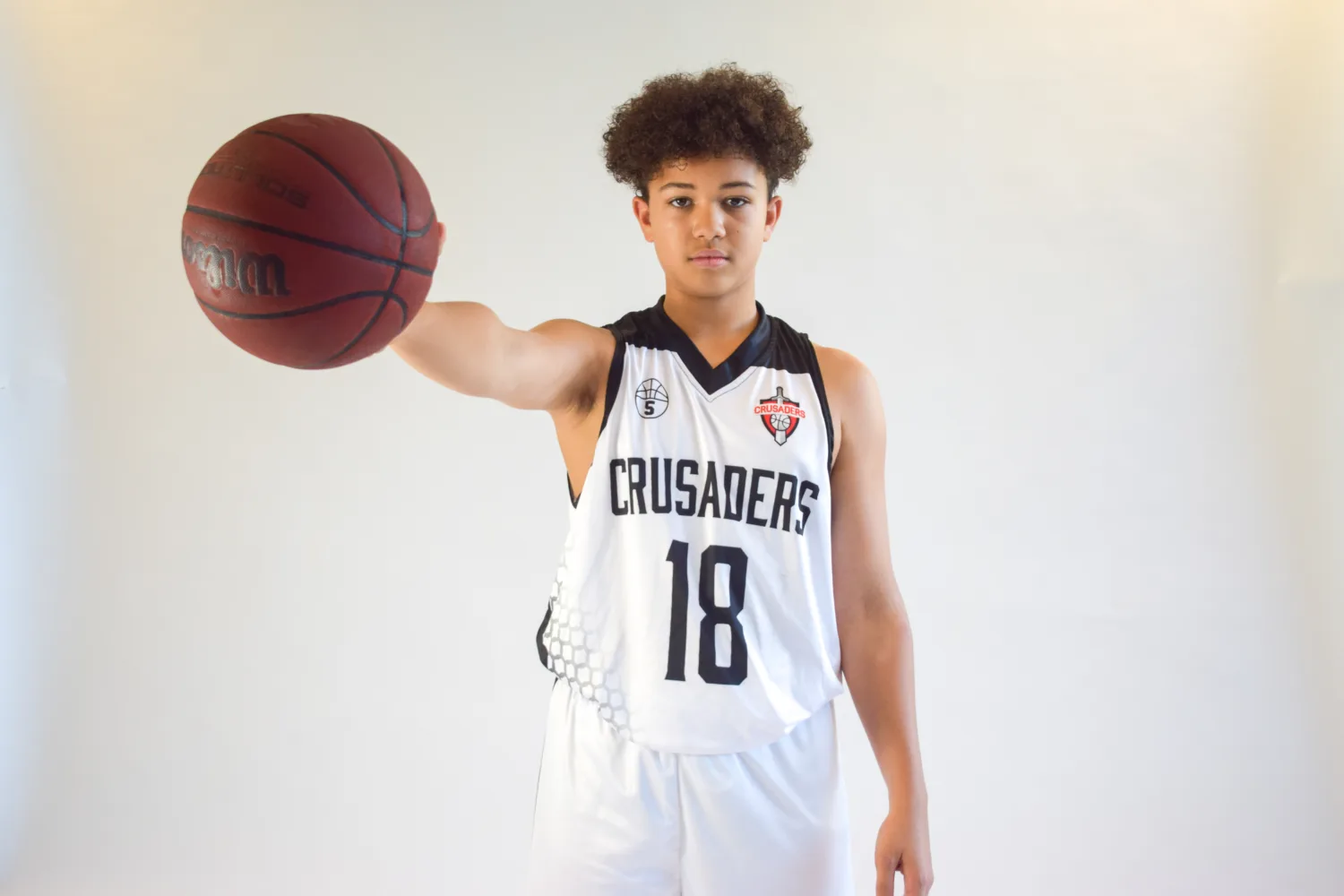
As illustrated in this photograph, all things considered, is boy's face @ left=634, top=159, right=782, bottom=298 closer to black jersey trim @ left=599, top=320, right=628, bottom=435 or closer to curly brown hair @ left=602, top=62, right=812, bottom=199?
curly brown hair @ left=602, top=62, right=812, bottom=199

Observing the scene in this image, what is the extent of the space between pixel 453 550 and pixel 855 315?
55.3 inches

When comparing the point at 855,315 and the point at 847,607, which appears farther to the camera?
the point at 855,315

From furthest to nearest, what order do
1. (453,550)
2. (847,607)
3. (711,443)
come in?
(453,550) < (847,607) < (711,443)

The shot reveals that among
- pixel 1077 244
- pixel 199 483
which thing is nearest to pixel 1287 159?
pixel 1077 244

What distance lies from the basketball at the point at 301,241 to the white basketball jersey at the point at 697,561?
546 mm

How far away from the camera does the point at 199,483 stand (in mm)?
3357

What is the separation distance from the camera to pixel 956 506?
332 cm

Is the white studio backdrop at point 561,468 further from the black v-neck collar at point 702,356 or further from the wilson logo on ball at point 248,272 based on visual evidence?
the wilson logo on ball at point 248,272

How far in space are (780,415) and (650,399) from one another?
22 centimetres

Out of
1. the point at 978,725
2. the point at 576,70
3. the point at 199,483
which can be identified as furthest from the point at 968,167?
the point at 199,483

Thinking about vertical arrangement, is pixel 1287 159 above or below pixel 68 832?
above

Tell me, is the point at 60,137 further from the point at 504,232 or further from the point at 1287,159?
the point at 1287,159

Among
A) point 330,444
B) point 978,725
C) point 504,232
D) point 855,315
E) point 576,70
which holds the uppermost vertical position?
point 576,70

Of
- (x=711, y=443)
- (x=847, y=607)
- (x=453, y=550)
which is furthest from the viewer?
(x=453, y=550)
